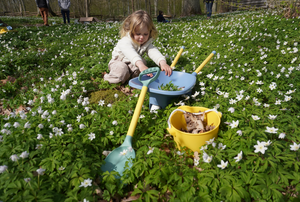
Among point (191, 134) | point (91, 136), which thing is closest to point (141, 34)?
point (91, 136)

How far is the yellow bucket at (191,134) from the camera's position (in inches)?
82.8

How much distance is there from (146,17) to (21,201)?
351cm

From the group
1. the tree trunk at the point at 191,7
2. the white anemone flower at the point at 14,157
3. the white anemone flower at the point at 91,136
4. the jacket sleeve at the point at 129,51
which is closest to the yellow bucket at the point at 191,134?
the white anemone flower at the point at 91,136

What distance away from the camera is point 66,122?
2688mm

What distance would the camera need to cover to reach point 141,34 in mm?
3688

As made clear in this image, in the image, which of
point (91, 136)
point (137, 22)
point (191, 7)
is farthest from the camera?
point (191, 7)

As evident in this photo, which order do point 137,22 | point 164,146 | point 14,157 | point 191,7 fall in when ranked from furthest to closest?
point 191,7 → point 137,22 → point 164,146 → point 14,157

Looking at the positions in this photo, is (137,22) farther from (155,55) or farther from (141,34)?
(155,55)

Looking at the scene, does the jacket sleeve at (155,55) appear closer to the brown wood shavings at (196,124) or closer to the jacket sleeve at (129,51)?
the jacket sleeve at (129,51)

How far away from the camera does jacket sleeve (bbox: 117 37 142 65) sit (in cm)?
350

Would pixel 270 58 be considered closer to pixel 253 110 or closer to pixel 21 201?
pixel 253 110

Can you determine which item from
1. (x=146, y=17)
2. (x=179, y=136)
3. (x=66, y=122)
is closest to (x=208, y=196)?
(x=179, y=136)

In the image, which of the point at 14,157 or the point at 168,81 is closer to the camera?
the point at 14,157

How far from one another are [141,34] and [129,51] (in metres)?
0.47
